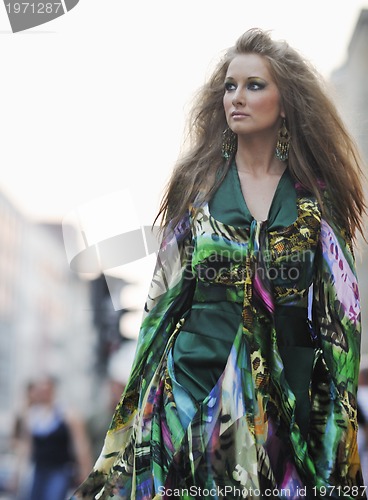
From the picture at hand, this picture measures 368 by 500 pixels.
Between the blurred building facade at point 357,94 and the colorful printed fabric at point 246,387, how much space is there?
0.53 meters

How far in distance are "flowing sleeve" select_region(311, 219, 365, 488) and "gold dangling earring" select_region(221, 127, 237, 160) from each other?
1.43 ft

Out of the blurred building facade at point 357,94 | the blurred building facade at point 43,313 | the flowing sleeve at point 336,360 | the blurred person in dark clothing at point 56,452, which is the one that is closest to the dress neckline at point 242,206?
the flowing sleeve at point 336,360

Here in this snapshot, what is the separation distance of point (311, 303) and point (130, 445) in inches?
28.6

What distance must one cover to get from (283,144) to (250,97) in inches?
8.4

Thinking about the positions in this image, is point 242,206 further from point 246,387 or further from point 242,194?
point 246,387

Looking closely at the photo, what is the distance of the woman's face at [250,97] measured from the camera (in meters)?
3.50

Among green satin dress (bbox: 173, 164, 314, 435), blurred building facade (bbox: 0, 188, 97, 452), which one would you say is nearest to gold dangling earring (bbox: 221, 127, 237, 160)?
green satin dress (bbox: 173, 164, 314, 435)

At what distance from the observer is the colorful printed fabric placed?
3.13 metres

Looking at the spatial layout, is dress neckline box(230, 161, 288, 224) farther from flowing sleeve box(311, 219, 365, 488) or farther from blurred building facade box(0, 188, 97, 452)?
blurred building facade box(0, 188, 97, 452)

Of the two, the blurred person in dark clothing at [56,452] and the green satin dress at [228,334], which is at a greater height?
the green satin dress at [228,334]

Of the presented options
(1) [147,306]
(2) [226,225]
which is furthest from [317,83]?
(1) [147,306]

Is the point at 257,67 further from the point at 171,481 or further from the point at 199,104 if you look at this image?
the point at 171,481

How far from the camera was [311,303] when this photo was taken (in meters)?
3.43

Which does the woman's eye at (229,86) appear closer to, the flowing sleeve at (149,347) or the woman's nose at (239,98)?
the woman's nose at (239,98)
